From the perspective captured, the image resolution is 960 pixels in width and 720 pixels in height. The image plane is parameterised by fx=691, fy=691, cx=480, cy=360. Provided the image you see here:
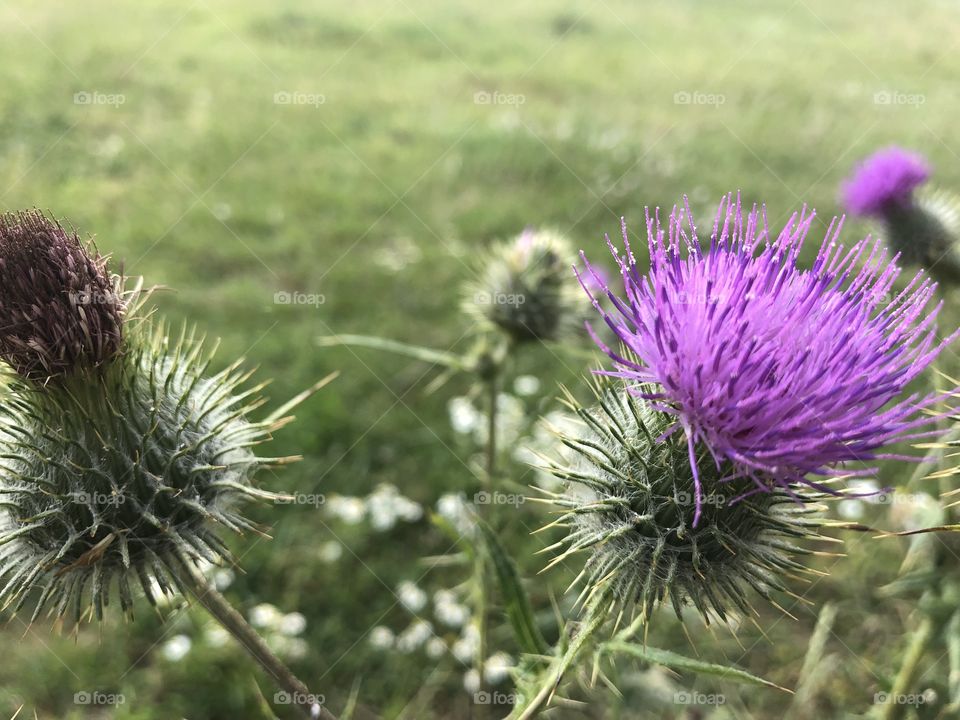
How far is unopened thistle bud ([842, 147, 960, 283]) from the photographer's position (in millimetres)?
5613

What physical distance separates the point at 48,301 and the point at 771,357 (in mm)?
2664

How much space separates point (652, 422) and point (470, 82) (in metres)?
13.7

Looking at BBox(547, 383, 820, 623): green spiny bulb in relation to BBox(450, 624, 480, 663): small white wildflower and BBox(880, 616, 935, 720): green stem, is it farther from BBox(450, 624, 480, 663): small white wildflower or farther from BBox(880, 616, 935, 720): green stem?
BBox(450, 624, 480, 663): small white wildflower

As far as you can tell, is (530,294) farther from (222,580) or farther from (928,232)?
(928,232)

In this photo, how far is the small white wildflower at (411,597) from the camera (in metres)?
5.16

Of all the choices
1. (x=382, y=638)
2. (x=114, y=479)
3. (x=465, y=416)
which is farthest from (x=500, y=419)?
(x=114, y=479)

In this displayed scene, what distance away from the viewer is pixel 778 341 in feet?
8.00

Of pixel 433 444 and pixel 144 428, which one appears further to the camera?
pixel 433 444

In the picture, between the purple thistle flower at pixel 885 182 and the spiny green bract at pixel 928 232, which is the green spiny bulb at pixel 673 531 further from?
the purple thistle flower at pixel 885 182

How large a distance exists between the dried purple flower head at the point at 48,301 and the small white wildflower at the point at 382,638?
301 centimetres

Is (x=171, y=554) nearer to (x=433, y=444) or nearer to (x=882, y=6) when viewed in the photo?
(x=433, y=444)

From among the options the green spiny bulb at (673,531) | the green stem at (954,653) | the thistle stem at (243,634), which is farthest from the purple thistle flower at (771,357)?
the thistle stem at (243,634)

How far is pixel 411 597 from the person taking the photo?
17.0ft

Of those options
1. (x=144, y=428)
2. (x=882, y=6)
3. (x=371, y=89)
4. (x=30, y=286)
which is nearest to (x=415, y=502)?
(x=144, y=428)
